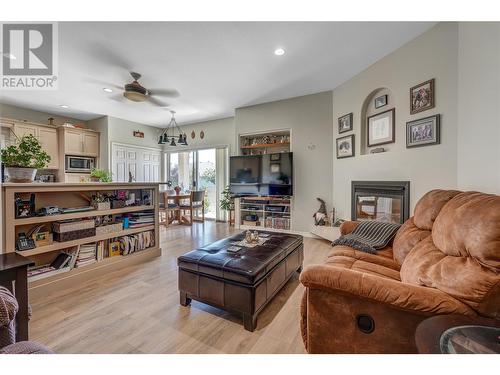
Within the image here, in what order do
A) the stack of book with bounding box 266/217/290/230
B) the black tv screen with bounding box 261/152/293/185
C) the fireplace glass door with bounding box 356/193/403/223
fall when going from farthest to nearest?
the stack of book with bounding box 266/217/290/230 → the black tv screen with bounding box 261/152/293/185 → the fireplace glass door with bounding box 356/193/403/223

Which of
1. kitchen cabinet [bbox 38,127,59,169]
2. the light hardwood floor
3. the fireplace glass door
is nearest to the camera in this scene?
the light hardwood floor

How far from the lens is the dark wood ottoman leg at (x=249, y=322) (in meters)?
1.61

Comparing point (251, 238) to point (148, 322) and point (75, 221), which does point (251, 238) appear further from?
point (75, 221)

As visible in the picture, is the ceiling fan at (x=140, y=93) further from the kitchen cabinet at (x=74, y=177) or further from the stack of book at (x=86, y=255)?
the kitchen cabinet at (x=74, y=177)

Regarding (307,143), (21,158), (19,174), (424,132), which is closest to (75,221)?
(19,174)

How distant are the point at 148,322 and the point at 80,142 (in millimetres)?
5378

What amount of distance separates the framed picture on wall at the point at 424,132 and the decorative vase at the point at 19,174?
3969 millimetres

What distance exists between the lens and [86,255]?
2.46 meters

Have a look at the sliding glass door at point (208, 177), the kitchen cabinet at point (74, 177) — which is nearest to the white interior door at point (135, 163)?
the kitchen cabinet at point (74, 177)

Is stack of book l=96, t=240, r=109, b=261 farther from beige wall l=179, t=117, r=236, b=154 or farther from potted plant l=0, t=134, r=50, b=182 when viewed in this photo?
beige wall l=179, t=117, r=236, b=154

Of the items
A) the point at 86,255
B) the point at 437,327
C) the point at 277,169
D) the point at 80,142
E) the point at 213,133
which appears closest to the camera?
the point at 437,327

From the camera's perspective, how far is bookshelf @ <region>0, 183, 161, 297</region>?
6.28 ft

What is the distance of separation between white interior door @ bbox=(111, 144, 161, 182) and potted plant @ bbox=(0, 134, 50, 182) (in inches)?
138

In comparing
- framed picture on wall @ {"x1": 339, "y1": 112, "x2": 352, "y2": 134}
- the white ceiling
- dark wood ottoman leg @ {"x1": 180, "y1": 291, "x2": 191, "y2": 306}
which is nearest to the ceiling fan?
the white ceiling
